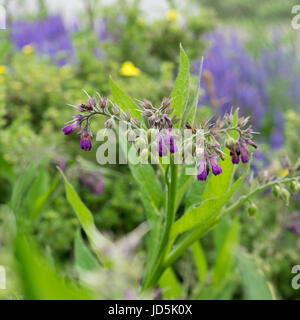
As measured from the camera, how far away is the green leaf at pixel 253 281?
0.88 m

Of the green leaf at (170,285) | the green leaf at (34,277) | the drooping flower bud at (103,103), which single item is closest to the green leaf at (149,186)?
the drooping flower bud at (103,103)

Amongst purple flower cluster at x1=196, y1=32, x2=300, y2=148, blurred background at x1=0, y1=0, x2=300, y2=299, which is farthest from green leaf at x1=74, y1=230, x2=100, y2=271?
purple flower cluster at x1=196, y1=32, x2=300, y2=148

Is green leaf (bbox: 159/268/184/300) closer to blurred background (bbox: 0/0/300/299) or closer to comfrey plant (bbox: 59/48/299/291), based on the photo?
blurred background (bbox: 0/0/300/299)

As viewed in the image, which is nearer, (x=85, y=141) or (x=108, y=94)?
(x=85, y=141)

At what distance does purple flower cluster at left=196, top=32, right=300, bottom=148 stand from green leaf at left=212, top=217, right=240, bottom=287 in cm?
128

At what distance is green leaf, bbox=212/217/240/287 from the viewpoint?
3.20 ft

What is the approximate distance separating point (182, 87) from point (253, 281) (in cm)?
56

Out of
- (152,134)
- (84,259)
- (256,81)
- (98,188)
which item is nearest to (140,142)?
(152,134)

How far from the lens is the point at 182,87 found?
1.87 ft

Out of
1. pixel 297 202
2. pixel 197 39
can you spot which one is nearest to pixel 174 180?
pixel 297 202

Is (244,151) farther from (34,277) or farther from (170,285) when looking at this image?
(170,285)

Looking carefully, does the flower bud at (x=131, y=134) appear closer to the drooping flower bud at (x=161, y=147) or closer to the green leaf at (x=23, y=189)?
the drooping flower bud at (x=161, y=147)

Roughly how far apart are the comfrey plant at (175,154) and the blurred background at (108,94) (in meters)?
0.10
